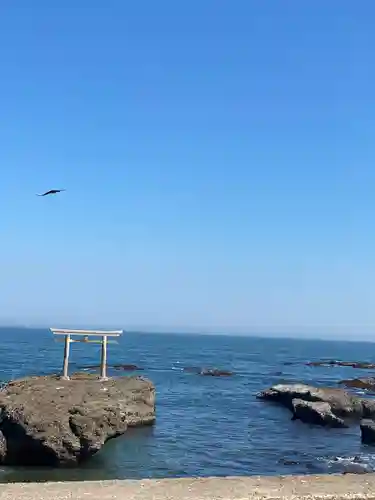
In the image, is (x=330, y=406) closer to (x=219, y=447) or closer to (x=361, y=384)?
(x=219, y=447)

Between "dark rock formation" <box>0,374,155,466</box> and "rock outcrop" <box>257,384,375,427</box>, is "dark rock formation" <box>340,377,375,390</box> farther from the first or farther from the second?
"dark rock formation" <box>0,374,155,466</box>

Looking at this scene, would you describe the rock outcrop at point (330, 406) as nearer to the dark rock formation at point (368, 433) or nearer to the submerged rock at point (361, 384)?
the dark rock formation at point (368, 433)

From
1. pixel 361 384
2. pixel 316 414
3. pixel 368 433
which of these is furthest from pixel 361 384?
pixel 368 433

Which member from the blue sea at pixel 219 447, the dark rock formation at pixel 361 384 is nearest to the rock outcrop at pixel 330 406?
the blue sea at pixel 219 447

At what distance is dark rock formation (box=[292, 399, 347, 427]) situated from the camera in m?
32.8

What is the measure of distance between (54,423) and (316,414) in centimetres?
1873

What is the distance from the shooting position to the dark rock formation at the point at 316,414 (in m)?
32.8

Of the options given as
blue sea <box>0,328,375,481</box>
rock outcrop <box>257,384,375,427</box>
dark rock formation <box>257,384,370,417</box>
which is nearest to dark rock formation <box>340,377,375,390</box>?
dark rock formation <box>257,384,370,417</box>

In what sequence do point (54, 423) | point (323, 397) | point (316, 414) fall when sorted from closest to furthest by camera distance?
point (54, 423), point (316, 414), point (323, 397)

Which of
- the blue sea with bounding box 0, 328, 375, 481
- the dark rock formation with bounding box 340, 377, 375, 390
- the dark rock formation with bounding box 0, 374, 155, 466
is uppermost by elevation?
the dark rock formation with bounding box 0, 374, 155, 466

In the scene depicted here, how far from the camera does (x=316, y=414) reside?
33.6 m

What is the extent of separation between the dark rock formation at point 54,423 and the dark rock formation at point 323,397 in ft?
57.1

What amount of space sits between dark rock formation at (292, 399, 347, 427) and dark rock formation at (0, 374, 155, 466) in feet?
47.0

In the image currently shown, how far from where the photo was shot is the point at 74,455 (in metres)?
19.7
